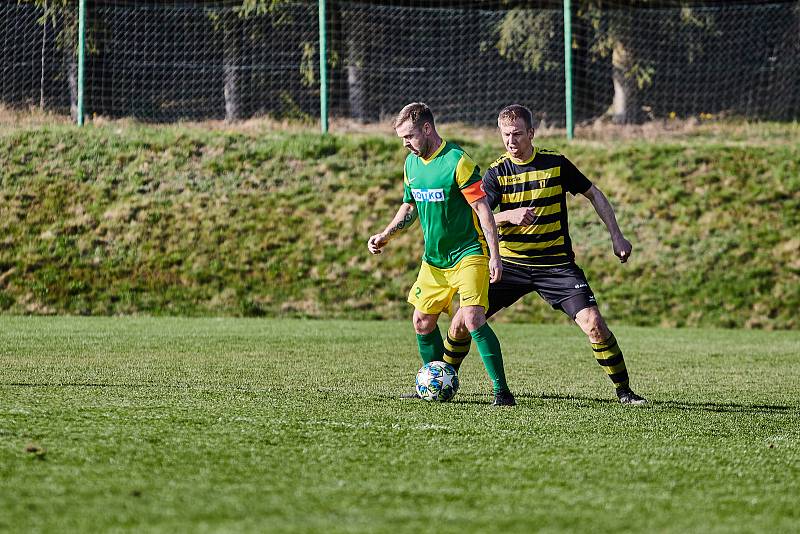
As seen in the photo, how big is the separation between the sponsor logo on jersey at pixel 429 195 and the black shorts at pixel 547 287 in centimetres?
74

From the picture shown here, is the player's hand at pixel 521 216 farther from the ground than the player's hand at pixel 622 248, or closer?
farther from the ground

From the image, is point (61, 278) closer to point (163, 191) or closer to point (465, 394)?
point (163, 191)

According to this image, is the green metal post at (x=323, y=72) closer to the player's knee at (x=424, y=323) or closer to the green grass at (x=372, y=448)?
the green grass at (x=372, y=448)

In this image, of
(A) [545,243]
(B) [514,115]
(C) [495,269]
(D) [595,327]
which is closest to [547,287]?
(A) [545,243]

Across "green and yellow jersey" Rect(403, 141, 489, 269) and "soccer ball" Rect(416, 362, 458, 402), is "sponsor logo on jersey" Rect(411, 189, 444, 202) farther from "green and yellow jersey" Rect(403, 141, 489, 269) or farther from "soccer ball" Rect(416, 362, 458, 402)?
"soccer ball" Rect(416, 362, 458, 402)

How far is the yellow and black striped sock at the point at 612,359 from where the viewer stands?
750 cm

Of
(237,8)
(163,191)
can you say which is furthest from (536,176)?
(237,8)

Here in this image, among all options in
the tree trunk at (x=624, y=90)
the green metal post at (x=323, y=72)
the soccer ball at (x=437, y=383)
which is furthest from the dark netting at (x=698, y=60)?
the soccer ball at (x=437, y=383)

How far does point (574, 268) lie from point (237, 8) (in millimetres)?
15153

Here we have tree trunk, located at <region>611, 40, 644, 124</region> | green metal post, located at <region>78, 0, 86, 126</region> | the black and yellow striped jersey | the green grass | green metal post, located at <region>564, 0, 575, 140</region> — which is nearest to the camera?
the green grass

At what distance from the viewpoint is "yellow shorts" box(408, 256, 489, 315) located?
714cm

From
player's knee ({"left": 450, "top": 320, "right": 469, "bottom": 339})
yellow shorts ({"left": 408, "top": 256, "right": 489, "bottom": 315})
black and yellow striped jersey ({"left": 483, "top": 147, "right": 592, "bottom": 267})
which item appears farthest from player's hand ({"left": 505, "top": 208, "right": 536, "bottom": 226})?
player's knee ({"left": 450, "top": 320, "right": 469, "bottom": 339})

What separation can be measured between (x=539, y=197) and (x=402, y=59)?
1409cm

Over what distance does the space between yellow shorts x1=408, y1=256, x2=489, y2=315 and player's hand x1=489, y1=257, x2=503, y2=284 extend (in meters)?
0.15
